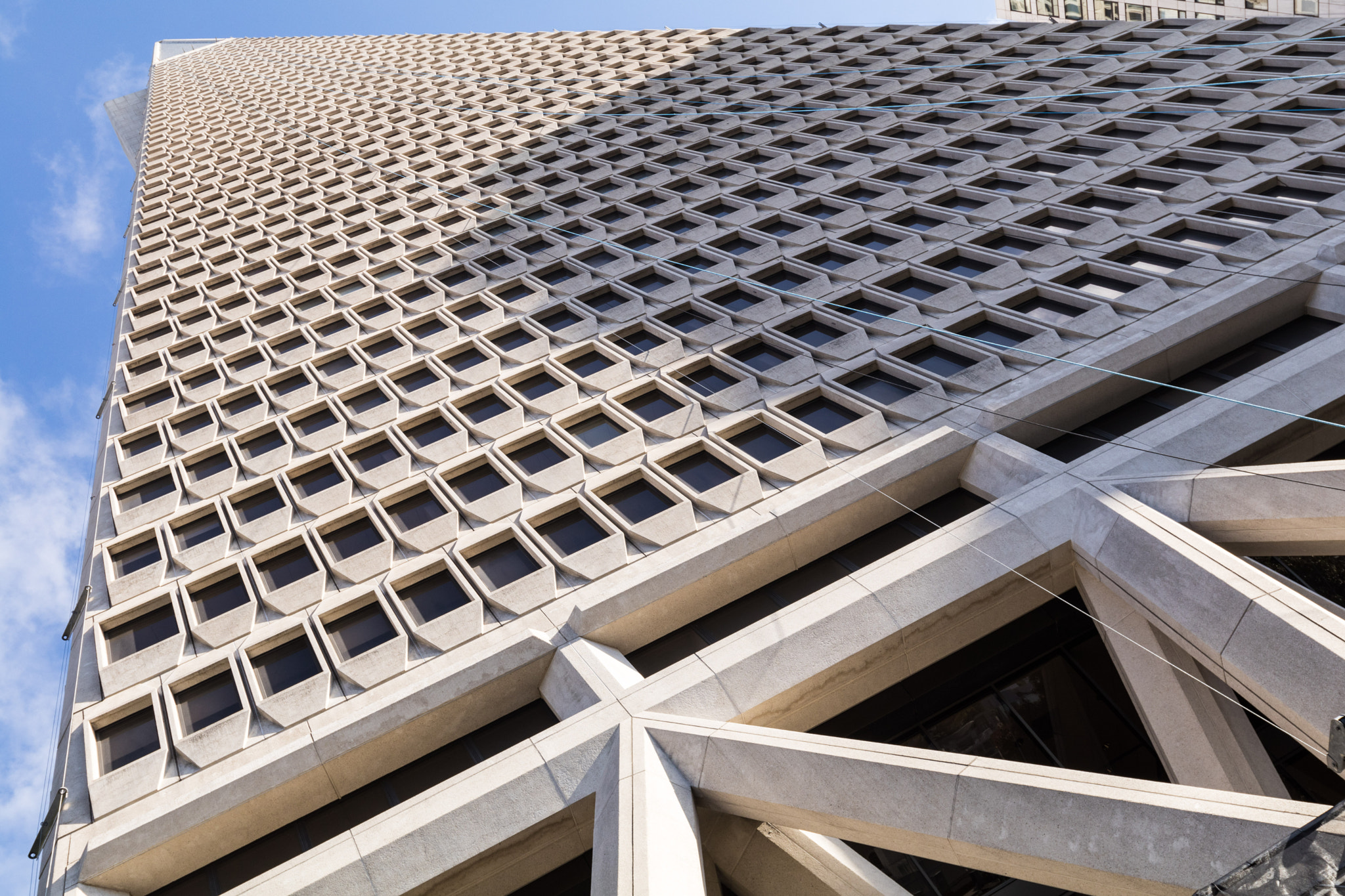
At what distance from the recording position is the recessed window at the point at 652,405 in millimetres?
22877

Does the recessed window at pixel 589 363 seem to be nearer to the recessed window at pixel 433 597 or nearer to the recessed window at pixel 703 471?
the recessed window at pixel 703 471

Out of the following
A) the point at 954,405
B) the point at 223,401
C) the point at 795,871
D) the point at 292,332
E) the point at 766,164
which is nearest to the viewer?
the point at 795,871

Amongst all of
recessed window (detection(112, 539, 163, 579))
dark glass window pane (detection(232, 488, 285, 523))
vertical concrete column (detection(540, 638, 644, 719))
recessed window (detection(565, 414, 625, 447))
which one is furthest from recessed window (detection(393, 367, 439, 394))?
vertical concrete column (detection(540, 638, 644, 719))

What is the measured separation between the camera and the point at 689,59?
49.3 metres

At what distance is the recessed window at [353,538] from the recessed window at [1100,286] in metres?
17.0

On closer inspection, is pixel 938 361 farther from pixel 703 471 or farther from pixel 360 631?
pixel 360 631

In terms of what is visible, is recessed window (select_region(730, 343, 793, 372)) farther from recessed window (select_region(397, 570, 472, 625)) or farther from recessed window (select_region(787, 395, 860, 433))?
recessed window (select_region(397, 570, 472, 625))

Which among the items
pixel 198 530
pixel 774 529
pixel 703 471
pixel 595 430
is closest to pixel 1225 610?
pixel 774 529

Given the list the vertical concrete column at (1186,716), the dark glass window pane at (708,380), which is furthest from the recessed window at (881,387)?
the vertical concrete column at (1186,716)

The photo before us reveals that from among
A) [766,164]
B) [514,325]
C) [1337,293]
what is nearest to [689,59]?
[766,164]

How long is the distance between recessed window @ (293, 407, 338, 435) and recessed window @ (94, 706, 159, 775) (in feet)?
28.3

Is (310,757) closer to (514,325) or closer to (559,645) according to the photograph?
(559,645)

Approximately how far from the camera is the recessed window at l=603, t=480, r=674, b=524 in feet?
65.1

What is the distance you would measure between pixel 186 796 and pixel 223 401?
13739 mm
